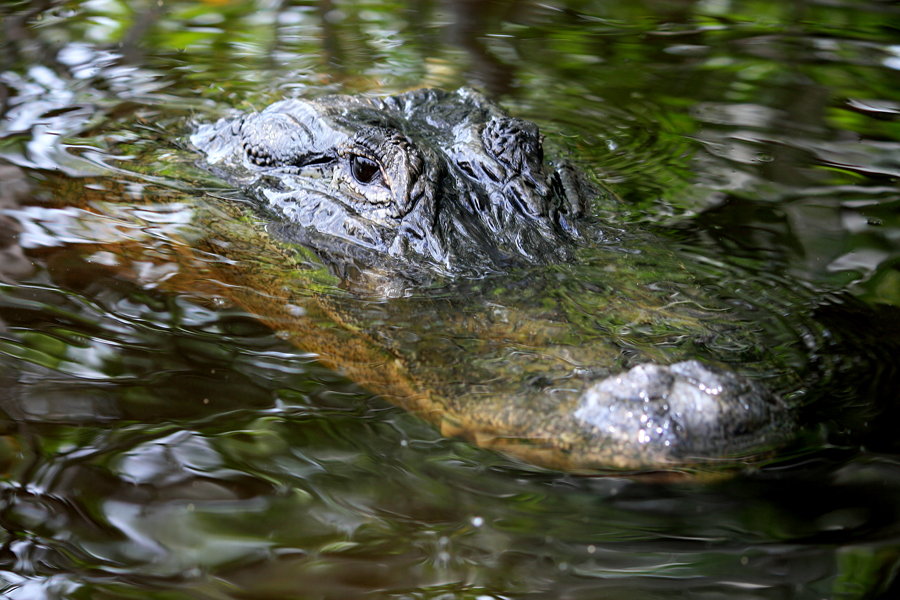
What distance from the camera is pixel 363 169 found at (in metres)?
3.43

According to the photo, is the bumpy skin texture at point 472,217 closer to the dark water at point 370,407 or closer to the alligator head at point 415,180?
the alligator head at point 415,180

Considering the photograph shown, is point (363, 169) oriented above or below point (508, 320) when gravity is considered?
above

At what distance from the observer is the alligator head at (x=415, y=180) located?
3182 millimetres

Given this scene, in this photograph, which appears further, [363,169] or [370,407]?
[363,169]

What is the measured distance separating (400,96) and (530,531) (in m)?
2.83

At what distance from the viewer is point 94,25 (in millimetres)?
6574

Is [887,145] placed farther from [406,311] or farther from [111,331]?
[111,331]

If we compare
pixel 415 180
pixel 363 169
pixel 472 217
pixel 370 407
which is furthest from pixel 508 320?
pixel 363 169

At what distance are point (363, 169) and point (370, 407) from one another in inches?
51.5

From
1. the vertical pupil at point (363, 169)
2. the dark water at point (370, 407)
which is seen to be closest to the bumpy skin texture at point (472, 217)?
the vertical pupil at point (363, 169)

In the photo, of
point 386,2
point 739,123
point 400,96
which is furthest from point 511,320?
point 386,2

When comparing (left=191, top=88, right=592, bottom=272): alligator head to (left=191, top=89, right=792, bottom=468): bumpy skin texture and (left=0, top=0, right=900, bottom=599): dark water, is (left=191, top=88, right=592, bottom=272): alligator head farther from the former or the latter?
(left=0, top=0, right=900, bottom=599): dark water

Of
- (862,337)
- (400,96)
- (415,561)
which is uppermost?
(400,96)

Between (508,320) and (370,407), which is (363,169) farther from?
(370,407)
